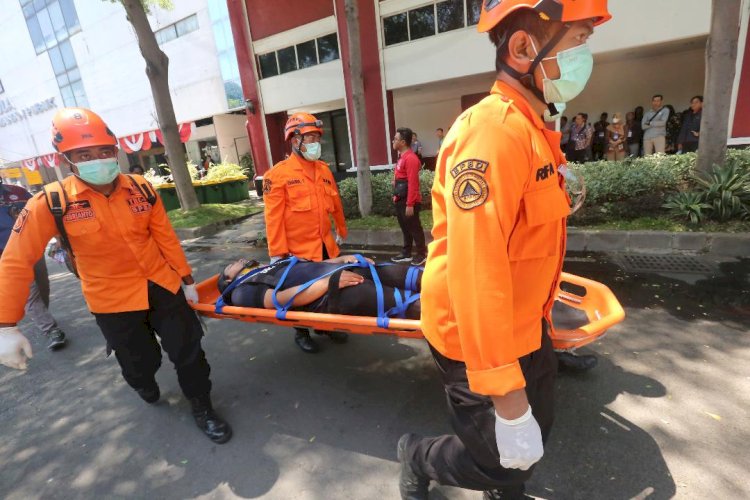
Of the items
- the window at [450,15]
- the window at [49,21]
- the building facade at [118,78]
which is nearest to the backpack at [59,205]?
the window at [450,15]

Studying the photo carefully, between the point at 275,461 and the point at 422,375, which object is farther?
the point at 422,375

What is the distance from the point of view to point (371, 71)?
37.2 feet

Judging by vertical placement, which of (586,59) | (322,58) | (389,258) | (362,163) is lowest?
(389,258)

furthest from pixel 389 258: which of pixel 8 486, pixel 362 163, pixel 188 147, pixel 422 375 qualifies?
pixel 188 147

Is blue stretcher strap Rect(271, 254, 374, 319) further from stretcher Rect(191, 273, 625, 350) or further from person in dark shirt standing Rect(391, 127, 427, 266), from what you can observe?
person in dark shirt standing Rect(391, 127, 427, 266)

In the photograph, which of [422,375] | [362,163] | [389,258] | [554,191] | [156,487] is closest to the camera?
[554,191]

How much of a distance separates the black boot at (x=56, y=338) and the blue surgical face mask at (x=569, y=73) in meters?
4.82

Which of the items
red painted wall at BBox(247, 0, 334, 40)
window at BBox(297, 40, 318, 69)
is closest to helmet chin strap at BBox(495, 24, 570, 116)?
red painted wall at BBox(247, 0, 334, 40)

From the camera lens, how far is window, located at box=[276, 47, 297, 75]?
13.0 m

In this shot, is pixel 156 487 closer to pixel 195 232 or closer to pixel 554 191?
pixel 554 191

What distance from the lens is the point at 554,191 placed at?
3.55 ft

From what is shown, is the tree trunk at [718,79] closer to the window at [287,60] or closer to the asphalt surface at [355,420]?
the asphalt surface at [355,420]

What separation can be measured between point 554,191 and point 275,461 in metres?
2.10

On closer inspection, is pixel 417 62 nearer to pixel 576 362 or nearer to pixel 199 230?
pixel 199 230
